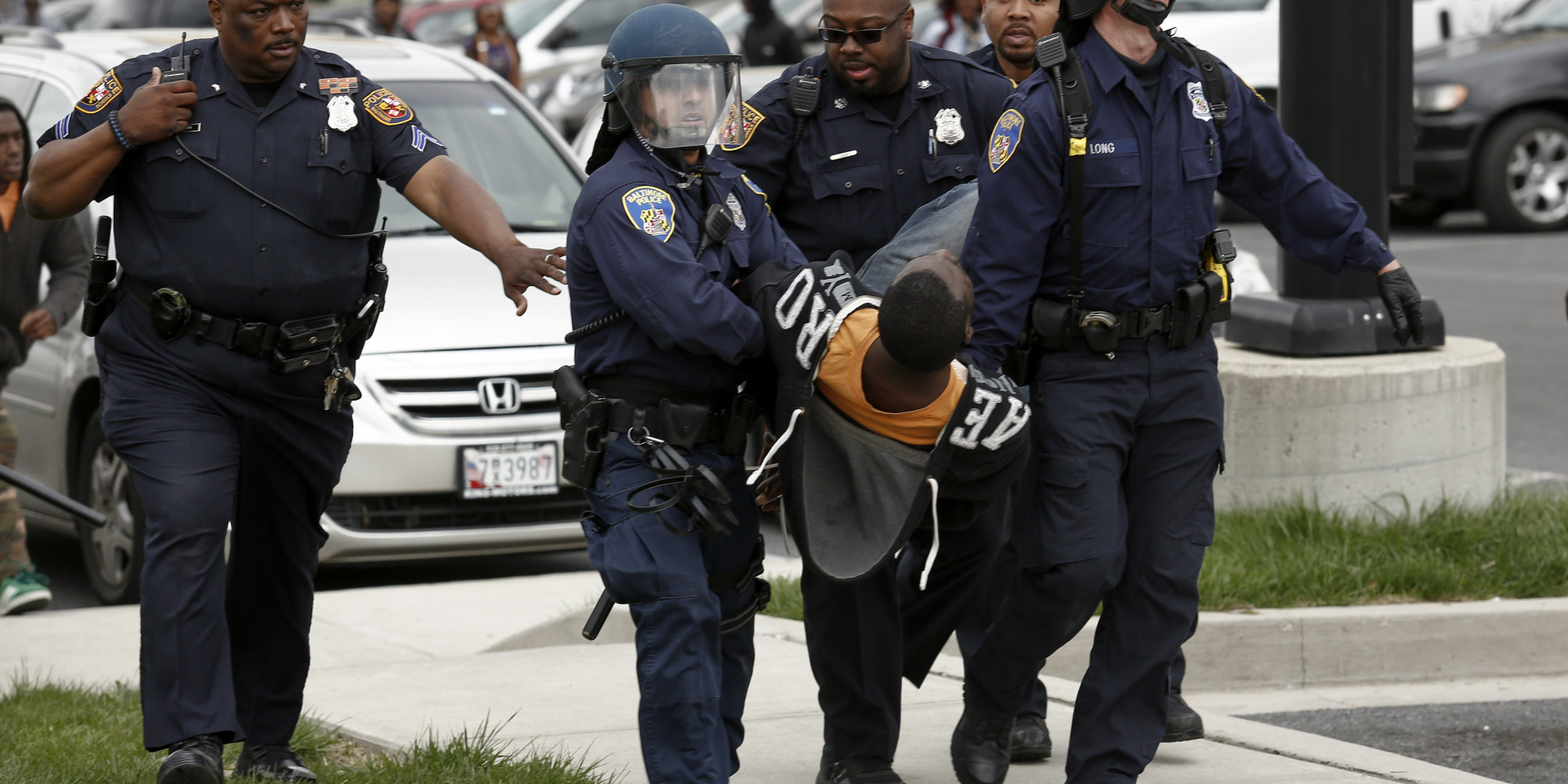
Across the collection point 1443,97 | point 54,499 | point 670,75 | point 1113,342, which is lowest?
point 1443,97

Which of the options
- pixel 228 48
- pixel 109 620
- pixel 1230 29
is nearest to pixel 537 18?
pixel 1230 29

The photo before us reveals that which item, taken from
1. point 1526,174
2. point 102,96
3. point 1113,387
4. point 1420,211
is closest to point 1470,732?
point 1113,387

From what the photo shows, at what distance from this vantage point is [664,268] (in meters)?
4.07

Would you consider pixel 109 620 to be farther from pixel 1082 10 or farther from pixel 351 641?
pixel 1082 10

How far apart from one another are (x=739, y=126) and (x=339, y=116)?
93 cm

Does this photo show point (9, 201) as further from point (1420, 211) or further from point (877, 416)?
point (1420, 211)

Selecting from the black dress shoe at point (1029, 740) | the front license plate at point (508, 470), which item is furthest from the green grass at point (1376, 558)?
the black dress shoe at point (1029, 740)

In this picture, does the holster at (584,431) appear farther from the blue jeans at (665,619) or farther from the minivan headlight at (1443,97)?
the minivan headlight at (1443,97)

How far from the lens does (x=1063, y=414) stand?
446cm

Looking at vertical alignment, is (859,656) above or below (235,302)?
below

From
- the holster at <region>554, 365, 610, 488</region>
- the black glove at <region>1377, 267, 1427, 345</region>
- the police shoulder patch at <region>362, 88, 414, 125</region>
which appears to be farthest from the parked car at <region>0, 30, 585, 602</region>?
the black glove at <region>1377, 267, 1427, 345</region>

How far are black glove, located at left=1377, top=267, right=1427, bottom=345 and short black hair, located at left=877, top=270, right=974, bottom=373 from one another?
125 centimetres

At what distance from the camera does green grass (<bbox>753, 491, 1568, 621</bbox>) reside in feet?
20.4

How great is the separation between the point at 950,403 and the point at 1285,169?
1.13 metres
